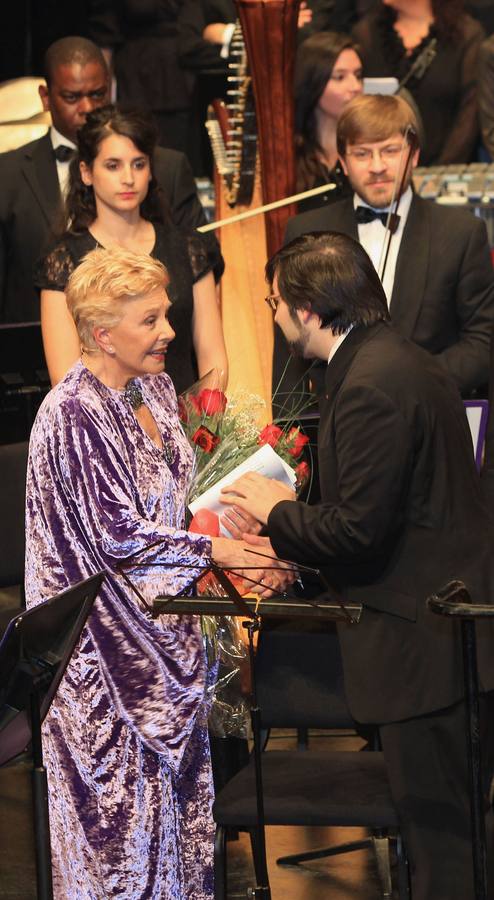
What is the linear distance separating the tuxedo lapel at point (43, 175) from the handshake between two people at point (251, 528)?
2.15 m

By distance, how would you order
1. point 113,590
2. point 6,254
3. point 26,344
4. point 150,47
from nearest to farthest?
point 113,590 < point 26,344 < point 6,254 < point 150,47

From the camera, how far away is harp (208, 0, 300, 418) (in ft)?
15.2

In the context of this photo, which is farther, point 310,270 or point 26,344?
point 26,344

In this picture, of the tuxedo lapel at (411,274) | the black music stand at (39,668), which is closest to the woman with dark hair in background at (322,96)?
the tuxedo lapel at (411,274)

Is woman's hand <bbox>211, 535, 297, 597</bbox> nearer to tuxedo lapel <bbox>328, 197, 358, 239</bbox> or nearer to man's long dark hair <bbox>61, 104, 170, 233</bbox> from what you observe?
man's long dark hair <bbox>61, 104, 170, 233</bbox>

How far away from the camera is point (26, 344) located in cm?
451

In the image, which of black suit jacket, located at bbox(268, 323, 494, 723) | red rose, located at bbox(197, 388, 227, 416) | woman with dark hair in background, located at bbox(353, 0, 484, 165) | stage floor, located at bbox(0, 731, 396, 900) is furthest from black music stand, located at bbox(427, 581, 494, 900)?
woman with dark hair in background, located at bbox(353, 0, 484, 165)

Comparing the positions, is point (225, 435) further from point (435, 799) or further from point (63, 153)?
point (63, 153)

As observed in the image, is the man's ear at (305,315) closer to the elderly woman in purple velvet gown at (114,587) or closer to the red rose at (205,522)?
the elderly woman in purple velvet gown at (114,587)

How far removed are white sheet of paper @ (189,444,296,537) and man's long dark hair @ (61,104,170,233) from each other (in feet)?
3.92

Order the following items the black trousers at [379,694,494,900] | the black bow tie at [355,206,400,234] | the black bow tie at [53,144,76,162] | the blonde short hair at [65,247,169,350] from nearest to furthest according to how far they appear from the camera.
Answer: the black trousers at [379,694,494,900] → the blonde short hair at [65,247,169,350] → the black bow tie at [355,206,400,234] → the black bow tie at [53,144,76,162]

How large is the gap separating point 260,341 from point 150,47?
2.95 meters

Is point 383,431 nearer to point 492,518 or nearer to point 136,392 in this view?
point 492,518

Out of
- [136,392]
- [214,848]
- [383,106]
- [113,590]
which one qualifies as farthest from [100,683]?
[383,106]
